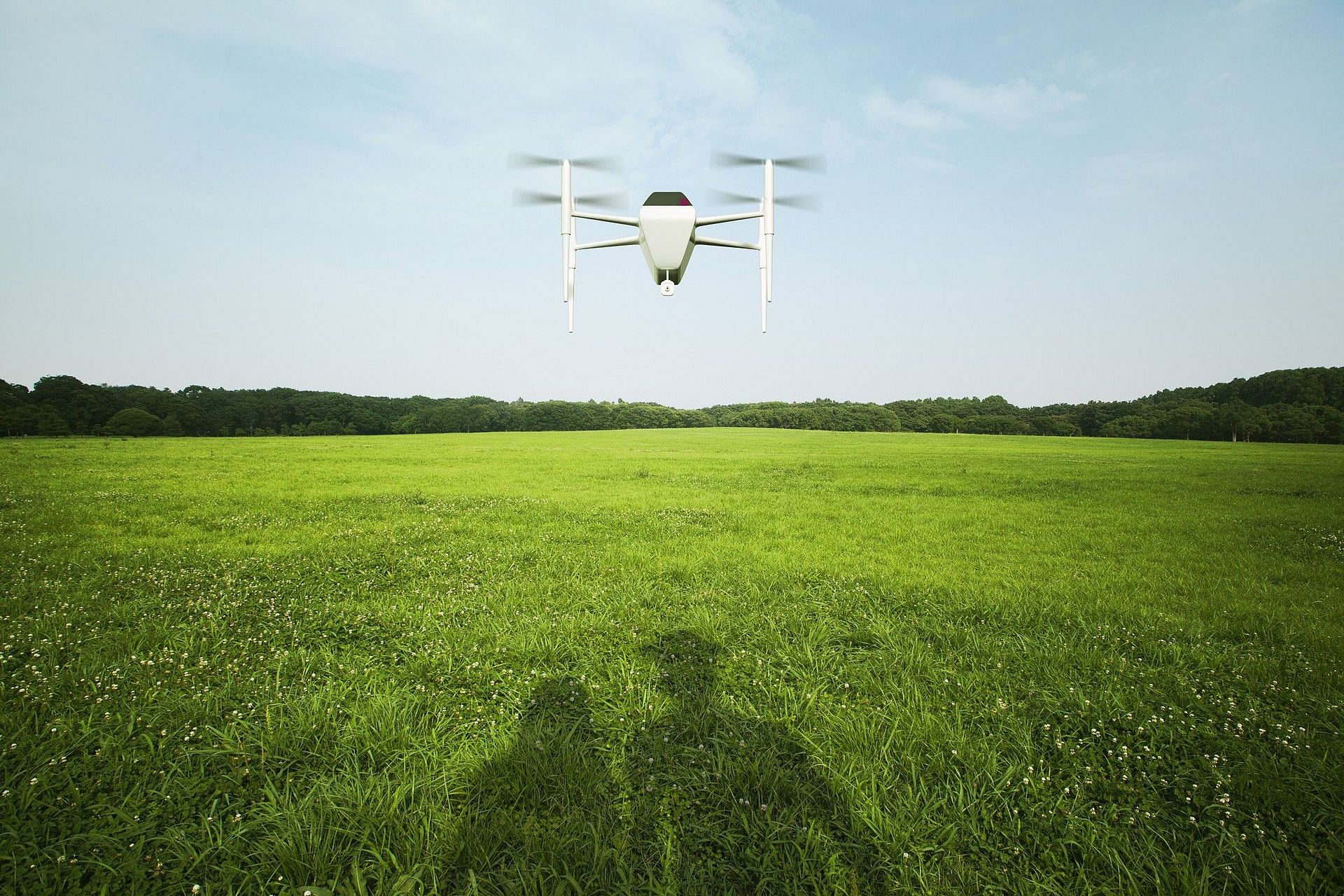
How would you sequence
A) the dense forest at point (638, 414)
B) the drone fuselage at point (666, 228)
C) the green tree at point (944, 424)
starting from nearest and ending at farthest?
the drone fuselage at point (666, 228)
the dense forest at point (638, 414)
the green tree at point (944, 424)

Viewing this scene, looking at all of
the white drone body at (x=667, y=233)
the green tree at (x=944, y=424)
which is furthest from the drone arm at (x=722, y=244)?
the green tree at (x=944, y=424)

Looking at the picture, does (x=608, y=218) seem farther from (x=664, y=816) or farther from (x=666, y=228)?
(x=664, y=816)

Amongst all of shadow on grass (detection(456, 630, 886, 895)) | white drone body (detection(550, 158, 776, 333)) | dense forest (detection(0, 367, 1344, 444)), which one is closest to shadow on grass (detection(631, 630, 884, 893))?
shadow on grass (detection(456, 630, 886, 895))

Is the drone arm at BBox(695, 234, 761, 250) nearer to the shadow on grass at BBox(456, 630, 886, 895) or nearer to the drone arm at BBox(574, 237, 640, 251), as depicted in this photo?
the drone arm at BBox(574, 237, 640, 251)

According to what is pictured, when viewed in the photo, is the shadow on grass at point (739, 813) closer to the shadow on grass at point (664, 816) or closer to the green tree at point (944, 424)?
the shadow on grass at point (664, 816)

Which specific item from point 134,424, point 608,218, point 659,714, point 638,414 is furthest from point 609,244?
point 638,414

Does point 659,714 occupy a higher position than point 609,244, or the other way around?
point 609,244
